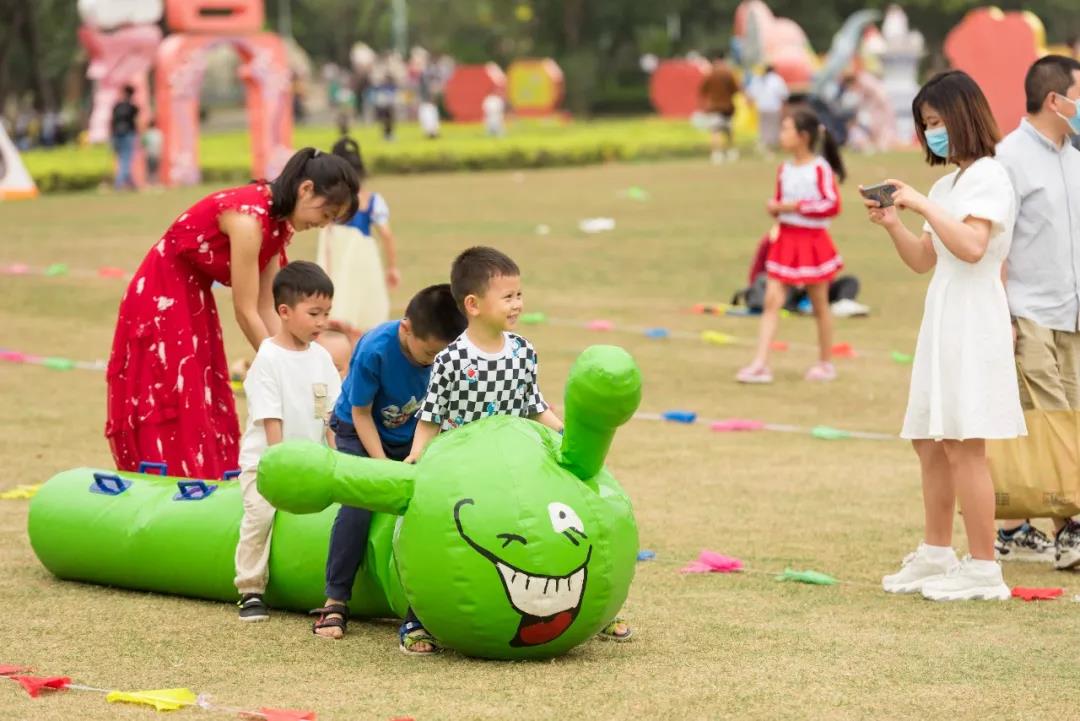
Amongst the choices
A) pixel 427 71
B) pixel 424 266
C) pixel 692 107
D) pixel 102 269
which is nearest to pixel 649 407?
pixel 424 266

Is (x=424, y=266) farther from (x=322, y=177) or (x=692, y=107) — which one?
(x=692, y=107)

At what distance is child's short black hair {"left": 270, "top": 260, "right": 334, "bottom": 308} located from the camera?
246 inches

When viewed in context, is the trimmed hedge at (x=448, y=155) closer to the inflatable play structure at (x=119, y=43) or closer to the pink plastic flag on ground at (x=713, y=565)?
the inflatable play structure at (x=119, y=43)

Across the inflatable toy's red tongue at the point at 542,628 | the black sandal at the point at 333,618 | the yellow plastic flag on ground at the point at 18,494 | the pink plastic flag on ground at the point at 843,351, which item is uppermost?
the inflatable toy's red tongue at the point at 542,628

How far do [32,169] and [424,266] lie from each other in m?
14.2

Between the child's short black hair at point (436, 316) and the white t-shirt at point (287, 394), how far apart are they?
0.71 meters

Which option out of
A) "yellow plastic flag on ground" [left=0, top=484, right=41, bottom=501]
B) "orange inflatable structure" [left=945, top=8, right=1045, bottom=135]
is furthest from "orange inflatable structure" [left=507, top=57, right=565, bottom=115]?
"yellow plastic flag on ground" [left=0, top=484, right=41, bottom=501]

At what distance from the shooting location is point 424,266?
58.5ft

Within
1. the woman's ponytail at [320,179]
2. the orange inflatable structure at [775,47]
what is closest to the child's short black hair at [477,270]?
the woman's ponytail at [320,179]

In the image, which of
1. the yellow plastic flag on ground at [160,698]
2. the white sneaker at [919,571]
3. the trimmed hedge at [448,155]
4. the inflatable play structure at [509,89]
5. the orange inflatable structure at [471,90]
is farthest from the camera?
the inflatable play structure at [509,89]

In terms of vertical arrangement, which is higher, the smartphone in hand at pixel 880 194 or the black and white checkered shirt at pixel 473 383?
the smartphone in hand at pixel 880 194

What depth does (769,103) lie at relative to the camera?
35.5 meters

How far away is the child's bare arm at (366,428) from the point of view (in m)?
5.88

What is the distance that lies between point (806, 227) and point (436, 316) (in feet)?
21.5
